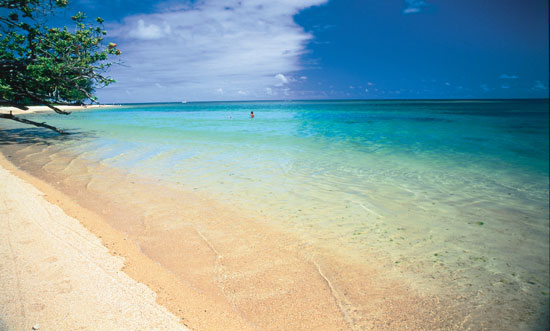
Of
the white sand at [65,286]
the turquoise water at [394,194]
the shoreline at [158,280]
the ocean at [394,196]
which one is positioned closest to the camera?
the white sand at [65,286]

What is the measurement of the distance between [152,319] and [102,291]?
0.71 meters

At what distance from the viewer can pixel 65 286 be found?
280 centimetres

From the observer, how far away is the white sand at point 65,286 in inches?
94.6

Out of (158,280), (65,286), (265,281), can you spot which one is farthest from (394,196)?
(65,286)

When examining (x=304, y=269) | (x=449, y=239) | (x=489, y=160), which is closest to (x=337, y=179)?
(x=449, y=239)

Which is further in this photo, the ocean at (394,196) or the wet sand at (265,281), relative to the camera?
the ocean at (394,196)

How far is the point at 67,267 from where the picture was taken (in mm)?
3148

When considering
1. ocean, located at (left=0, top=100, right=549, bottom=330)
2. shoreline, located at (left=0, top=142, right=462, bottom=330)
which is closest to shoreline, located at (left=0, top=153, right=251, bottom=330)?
shoreline, located at (left=0, top=142, right=462, bottom=330)

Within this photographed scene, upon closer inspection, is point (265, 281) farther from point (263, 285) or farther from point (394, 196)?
point (394, 196)

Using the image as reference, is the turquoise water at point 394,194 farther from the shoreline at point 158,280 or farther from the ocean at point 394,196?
the shoreline at point 158,280

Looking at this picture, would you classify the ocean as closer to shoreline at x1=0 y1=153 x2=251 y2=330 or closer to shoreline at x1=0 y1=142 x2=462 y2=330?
Answer: shoreline at x1=0 y1=142 x2=462 y2=330

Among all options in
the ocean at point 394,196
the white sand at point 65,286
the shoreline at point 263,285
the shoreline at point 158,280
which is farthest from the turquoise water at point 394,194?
the white sand at point 65,286

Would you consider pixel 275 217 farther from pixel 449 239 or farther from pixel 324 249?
pixel 449 239

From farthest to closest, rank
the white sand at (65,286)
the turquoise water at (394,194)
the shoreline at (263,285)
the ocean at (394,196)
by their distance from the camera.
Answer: the turquoise water at (394,194) < the ocean at (394,196) < the shoreline at (263,285) < the white sand at (65,286)
